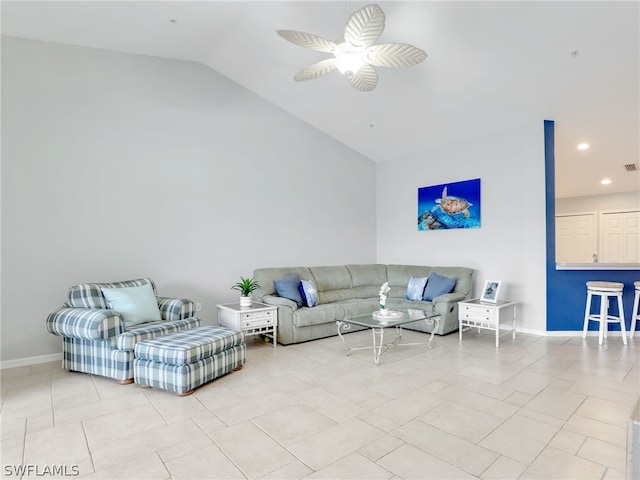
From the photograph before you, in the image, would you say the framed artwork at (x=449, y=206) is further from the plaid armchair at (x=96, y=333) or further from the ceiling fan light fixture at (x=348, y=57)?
the plaid armchair at (x=96, y=333)

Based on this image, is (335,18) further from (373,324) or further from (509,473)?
(509,473)

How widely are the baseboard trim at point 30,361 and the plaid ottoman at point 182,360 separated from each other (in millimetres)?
1444

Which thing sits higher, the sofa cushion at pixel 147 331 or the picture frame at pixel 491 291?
the picture frame at pixel 491 291

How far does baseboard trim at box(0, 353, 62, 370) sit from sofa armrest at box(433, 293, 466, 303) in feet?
15.4

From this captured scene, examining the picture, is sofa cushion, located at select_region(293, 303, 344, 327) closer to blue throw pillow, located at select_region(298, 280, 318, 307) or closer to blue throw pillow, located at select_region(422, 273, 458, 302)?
blue throw pillow, located at select_region(298, 280, 318, 307)

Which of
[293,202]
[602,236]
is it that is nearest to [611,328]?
[602,236]

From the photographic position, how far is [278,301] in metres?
4.66

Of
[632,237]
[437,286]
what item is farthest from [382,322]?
[632,237]

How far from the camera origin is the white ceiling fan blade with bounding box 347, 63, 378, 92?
3263mm

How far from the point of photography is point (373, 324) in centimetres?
379

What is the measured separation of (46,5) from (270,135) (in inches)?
116

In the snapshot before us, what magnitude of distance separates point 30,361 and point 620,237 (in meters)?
9.69

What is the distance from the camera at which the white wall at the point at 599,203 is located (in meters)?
6.84

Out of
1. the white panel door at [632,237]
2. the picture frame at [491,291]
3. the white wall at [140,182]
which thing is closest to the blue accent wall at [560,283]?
the picture frame at [491,291]
